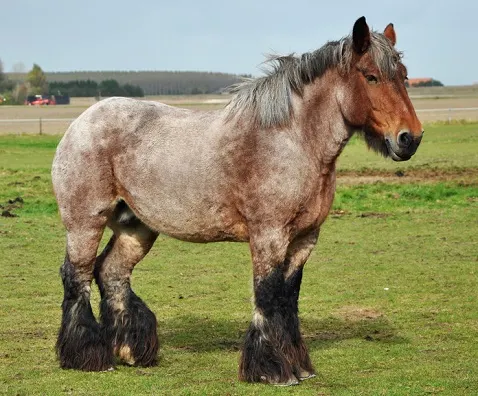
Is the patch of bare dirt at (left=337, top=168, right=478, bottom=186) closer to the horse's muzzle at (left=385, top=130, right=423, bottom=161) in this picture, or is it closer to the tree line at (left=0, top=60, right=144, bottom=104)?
the horse's muzzle at (left=385, top=130, right=423, bottom=161)

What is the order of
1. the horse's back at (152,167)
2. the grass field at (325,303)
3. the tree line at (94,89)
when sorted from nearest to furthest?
the grass field at (325,303)
the horse's back at (152,167)
the tree line at (94,89)

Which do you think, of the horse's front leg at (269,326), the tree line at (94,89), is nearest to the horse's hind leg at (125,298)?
the horse's front leg at (269,326)

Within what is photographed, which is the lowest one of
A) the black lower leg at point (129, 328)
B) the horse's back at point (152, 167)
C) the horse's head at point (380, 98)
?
the black lower leg at point (129, 328)

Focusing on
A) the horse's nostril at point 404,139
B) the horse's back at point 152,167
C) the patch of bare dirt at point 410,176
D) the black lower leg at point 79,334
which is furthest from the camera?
the patch of bare dirt at point 410,176

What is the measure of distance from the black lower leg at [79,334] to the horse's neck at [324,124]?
2.35 m

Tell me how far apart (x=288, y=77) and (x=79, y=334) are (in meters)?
2.81

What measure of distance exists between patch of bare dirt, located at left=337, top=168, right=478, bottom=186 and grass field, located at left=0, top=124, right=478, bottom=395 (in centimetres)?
173

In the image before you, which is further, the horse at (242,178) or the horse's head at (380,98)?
the horse at (242,178)

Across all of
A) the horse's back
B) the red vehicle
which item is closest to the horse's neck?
the horse's back

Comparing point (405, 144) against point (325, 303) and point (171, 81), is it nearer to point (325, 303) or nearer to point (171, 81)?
point (325, 303)

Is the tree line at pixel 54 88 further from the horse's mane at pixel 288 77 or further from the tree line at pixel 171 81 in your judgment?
the horse's mane at pixel 288 77

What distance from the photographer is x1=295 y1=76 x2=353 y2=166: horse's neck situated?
306 inches

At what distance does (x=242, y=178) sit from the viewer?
304 inches

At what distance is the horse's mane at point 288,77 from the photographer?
7.58 meters
